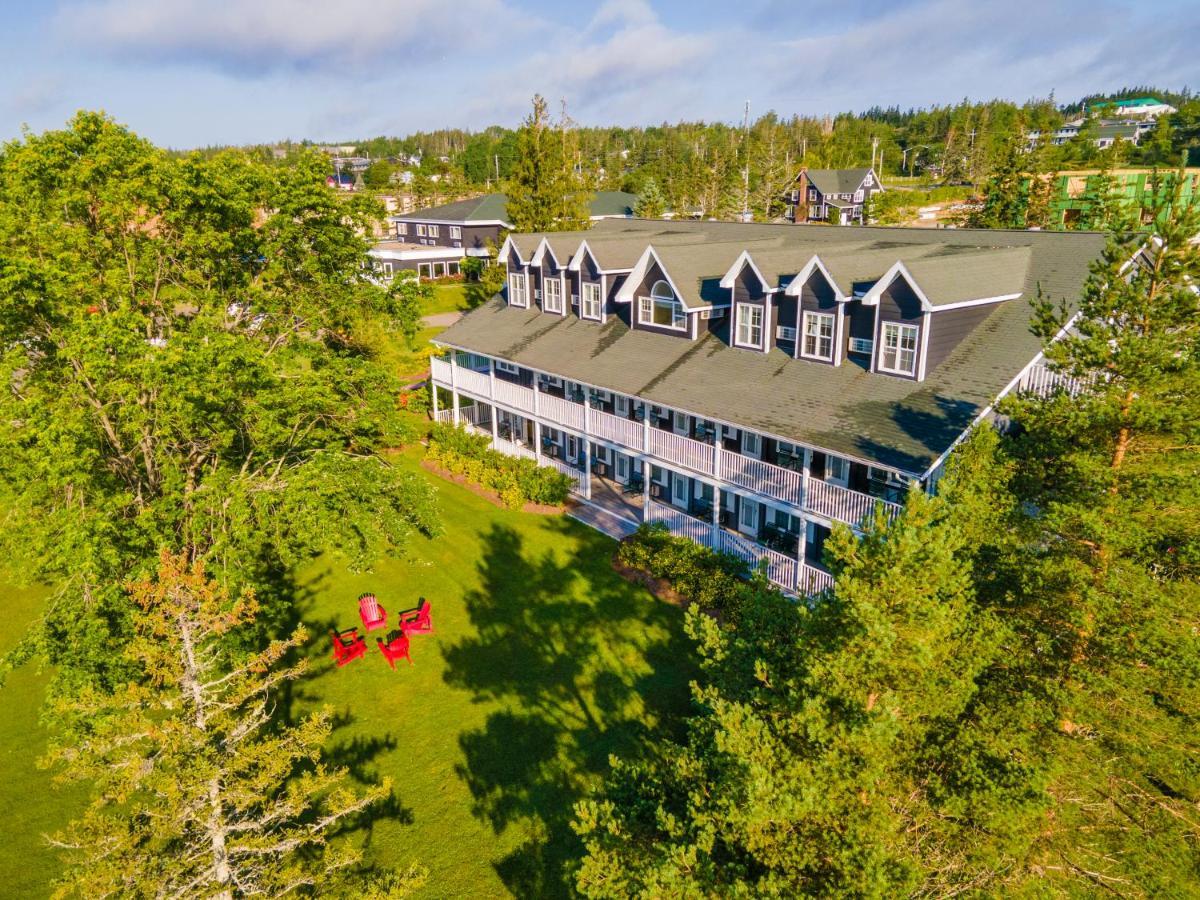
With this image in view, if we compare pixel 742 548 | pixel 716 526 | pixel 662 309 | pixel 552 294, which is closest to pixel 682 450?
pixel 716 526

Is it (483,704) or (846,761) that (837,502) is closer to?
(483,704)

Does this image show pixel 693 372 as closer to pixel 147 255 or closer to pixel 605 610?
pixel 605 610

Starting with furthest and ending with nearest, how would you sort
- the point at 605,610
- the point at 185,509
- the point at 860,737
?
the point at 605,610 < the point at 185,509 < the point at 860,737

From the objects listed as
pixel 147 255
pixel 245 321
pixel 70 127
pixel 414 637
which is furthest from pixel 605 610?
pixel 70 127

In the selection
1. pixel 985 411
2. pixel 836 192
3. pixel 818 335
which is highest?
pixel 836 192

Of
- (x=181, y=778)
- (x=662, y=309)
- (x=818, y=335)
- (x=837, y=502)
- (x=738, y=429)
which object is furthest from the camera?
(x=662, y=309)

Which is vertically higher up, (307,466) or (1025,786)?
(307,466)

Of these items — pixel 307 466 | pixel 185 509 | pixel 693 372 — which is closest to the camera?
pixel 185 509

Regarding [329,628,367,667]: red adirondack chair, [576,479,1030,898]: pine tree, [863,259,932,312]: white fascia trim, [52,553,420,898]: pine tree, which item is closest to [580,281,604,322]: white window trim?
[863,259,932,312]: white fascia trim
